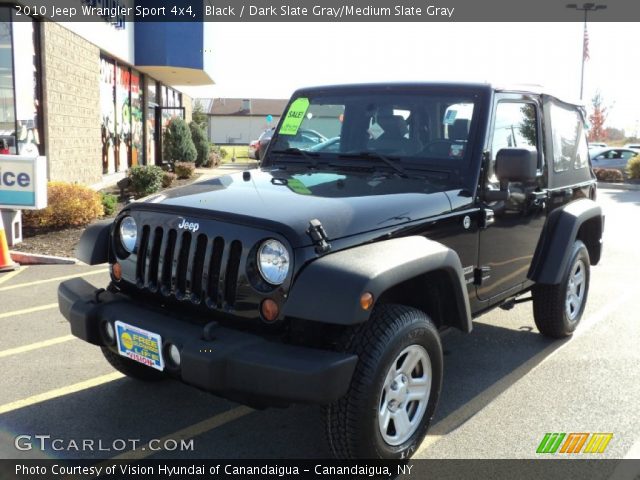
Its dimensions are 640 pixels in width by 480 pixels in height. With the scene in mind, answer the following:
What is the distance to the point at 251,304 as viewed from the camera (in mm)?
2979

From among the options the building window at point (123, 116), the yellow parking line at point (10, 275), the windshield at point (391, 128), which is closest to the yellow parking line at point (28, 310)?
the yellow parking line at point (10, 275)

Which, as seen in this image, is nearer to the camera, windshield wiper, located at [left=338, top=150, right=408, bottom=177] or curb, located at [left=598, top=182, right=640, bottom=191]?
windshield wiper, located at [left=338, top=150, right=408, bottom=177]

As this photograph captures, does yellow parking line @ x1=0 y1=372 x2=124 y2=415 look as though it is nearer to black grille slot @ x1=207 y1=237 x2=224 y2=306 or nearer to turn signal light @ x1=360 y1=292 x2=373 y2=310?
black grille slot @ x1=207 y1=237 x2=224 y2=306

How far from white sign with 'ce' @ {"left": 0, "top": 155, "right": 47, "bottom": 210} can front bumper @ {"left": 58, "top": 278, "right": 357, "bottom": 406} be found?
5.85 meters

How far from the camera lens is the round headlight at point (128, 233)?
354 centimetres

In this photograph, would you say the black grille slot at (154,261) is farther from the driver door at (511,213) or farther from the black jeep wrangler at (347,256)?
the driver door at (511,213)

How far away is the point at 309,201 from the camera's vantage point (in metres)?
3.29

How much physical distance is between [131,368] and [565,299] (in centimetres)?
331

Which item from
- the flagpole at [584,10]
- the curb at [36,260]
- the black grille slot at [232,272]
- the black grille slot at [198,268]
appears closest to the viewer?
the black grille slot at [232,272]

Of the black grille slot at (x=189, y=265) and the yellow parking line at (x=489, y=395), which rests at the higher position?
the black grille slot at (x=189, y=265)

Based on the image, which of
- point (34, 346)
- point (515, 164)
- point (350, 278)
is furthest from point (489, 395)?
point (34, 346)

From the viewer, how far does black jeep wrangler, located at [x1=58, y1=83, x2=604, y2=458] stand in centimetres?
277

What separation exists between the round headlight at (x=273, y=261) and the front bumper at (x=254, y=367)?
29cm

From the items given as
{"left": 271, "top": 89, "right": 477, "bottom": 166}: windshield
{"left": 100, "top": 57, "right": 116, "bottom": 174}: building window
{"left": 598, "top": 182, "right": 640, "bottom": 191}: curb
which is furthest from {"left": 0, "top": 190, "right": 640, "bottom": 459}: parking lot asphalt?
{"left": 598, "top": 182, "right": 640, "bottom": 191}: curb
